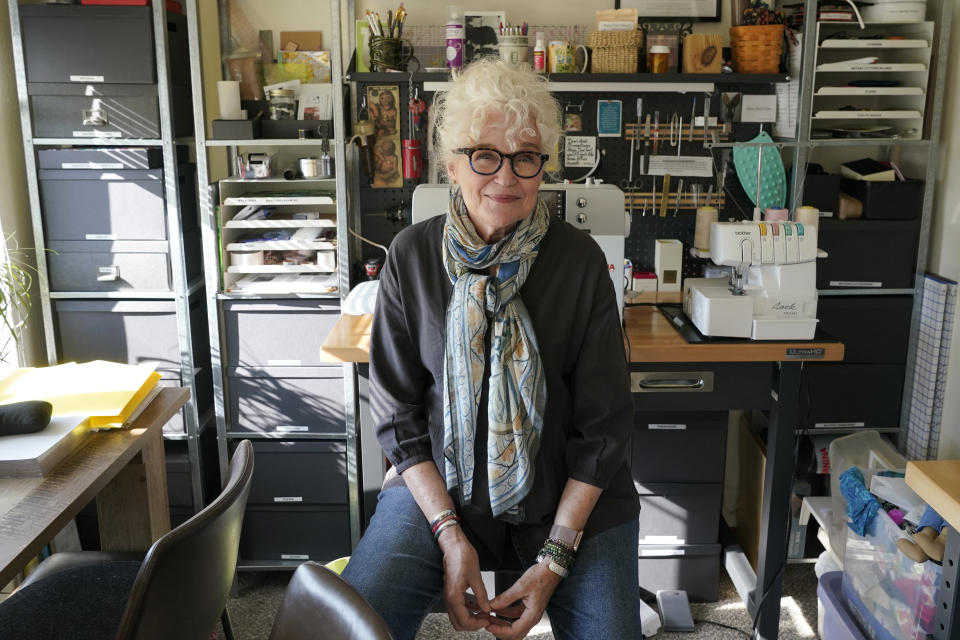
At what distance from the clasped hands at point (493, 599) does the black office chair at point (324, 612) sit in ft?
1.39

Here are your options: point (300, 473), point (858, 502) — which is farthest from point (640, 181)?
point (300, 473)

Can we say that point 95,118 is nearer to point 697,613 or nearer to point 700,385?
point 700,385

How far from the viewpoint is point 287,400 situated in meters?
2.66

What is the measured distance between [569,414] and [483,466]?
190 millimetres

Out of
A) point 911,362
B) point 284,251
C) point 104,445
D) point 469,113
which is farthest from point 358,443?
point 911,362

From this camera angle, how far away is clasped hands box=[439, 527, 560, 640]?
1449mm

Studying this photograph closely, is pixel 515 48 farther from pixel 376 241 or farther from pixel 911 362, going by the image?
pixel 911 362

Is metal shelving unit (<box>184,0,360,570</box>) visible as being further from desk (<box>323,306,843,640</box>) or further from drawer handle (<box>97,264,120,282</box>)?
desk (<box>323,306,843,640</box>)

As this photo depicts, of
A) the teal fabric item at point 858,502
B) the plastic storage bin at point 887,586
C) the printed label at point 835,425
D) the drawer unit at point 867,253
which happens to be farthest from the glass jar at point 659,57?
the plastic storage bin at point 887,586

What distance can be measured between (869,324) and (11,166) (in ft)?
8.71

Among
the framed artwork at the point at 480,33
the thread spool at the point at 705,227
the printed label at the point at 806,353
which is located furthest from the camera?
the framed artwork at the point at 480,33

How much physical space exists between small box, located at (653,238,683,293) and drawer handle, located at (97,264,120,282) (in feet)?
5.34

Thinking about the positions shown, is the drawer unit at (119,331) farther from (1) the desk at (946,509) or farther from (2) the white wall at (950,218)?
(2) the white wall at (950,218)

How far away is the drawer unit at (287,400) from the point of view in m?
2.65
